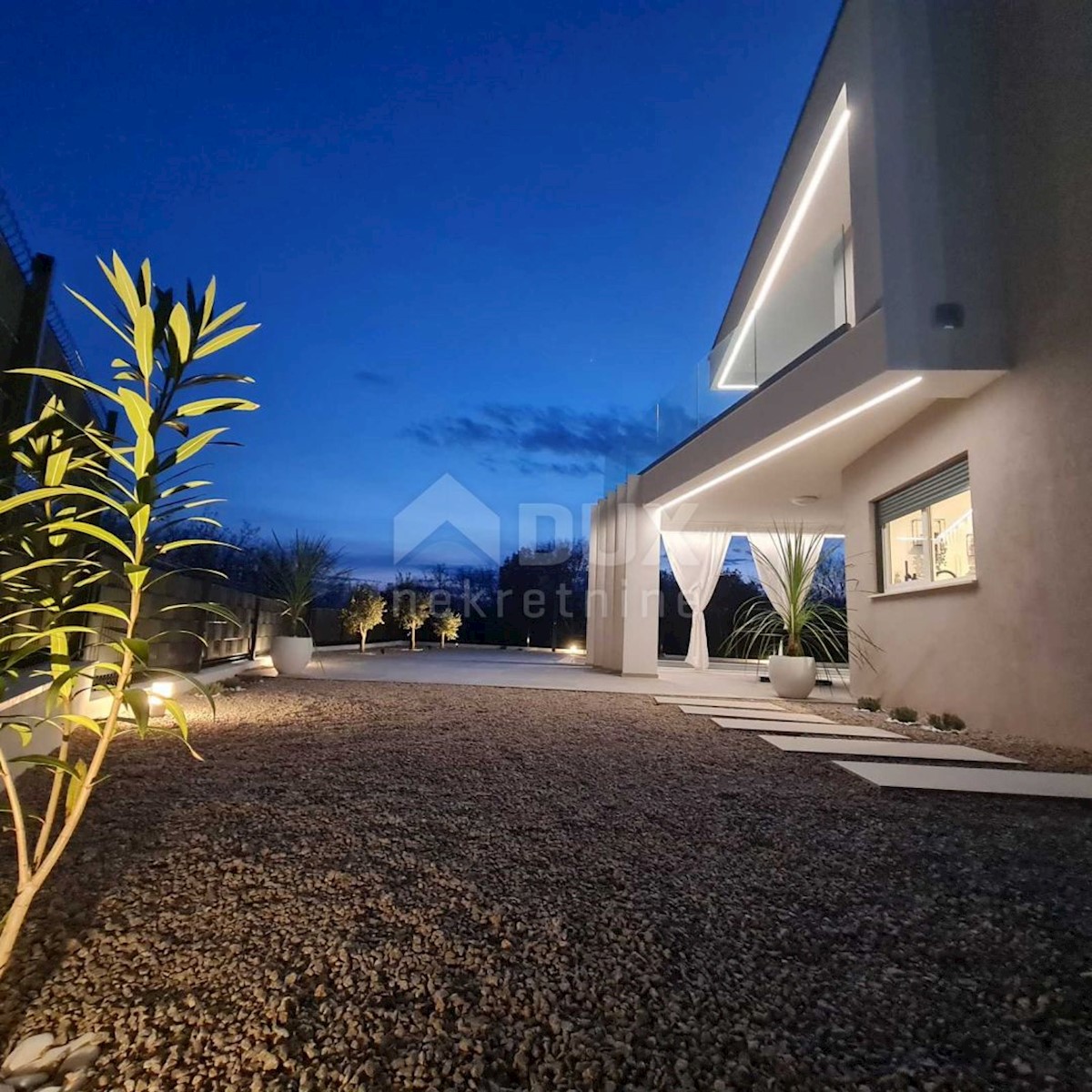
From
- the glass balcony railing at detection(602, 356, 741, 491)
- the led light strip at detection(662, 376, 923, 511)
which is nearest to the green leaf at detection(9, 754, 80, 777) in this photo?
the led light strip at detection(662, 376, 923, 511)

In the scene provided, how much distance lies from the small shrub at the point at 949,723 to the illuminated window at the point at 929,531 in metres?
0.94

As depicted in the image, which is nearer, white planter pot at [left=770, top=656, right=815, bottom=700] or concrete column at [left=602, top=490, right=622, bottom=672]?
white planter pot at [left=770, top=656, right=815, bottom=700]

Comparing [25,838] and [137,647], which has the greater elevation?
[137,647]

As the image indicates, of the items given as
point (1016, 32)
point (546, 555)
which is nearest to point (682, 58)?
point (1016, 32)

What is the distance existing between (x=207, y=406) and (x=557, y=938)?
1.28 meters

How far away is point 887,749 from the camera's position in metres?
3.08

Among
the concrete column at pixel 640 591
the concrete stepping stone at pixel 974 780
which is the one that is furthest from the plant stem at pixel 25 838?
the concrete column at pixel 640 591

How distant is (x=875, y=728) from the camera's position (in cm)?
382

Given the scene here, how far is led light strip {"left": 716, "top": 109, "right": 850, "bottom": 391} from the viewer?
466 centimetres

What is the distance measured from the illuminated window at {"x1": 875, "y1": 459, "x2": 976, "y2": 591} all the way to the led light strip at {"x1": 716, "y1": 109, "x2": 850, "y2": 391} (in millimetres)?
1894

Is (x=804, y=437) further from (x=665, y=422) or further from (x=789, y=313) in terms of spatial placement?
(x=789, y=313)

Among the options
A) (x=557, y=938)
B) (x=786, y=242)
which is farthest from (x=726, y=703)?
(x=786, y=242)

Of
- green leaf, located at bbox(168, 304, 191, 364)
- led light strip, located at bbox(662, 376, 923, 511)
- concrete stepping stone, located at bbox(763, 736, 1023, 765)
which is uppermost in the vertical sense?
led light strip, located at bbox(662, 376, 923, 511)

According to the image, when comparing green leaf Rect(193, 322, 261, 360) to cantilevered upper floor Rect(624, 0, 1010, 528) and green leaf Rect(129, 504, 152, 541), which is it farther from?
cantilevered upper floor Rect(624, 0, 1010, 528)
